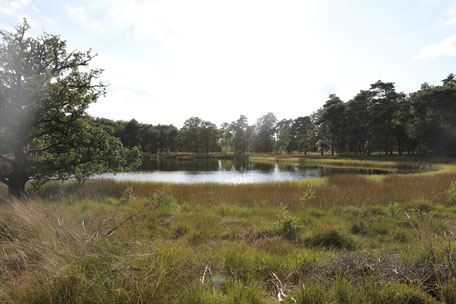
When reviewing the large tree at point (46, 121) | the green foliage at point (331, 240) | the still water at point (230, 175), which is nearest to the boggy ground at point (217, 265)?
the green foliage at point (331, 240)

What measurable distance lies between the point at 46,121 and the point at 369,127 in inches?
2391

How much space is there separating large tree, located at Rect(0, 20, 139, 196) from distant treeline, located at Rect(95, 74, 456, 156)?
5.59 feet

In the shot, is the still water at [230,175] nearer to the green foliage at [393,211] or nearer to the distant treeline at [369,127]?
the distant treeline at [369,127]

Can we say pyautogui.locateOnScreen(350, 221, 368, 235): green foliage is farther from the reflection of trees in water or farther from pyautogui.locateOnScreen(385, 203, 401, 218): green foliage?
the reflection of trees in water

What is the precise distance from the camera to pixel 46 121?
852 cm

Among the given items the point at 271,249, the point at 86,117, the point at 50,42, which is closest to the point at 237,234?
the point at 271,249

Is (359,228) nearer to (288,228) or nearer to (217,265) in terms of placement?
(288,228)

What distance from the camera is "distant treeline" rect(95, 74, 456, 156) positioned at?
4219 centimetres

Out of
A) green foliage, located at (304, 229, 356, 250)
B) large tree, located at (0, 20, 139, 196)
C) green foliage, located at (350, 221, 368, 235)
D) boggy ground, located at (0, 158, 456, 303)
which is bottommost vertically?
green foliage, located at (350, 221, 368, 235)

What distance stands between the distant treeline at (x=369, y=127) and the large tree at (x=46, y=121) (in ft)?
5.59

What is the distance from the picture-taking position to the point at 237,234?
563 centimetres

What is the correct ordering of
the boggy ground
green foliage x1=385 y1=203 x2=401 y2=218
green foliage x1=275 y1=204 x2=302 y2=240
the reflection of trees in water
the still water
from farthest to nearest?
the reflection of trees in water → the still water → green foliage x1=385 y1=203 x2=401 y2=218 → green foliage x1=275 y1=204 x2=302 y2=240 → the boggy ground

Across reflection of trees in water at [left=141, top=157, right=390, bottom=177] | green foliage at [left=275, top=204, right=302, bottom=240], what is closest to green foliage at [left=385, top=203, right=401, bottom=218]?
green foliage at [left=275, top=204, right=302, bottom=240]

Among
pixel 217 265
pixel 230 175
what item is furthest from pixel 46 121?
pixel 230 175
